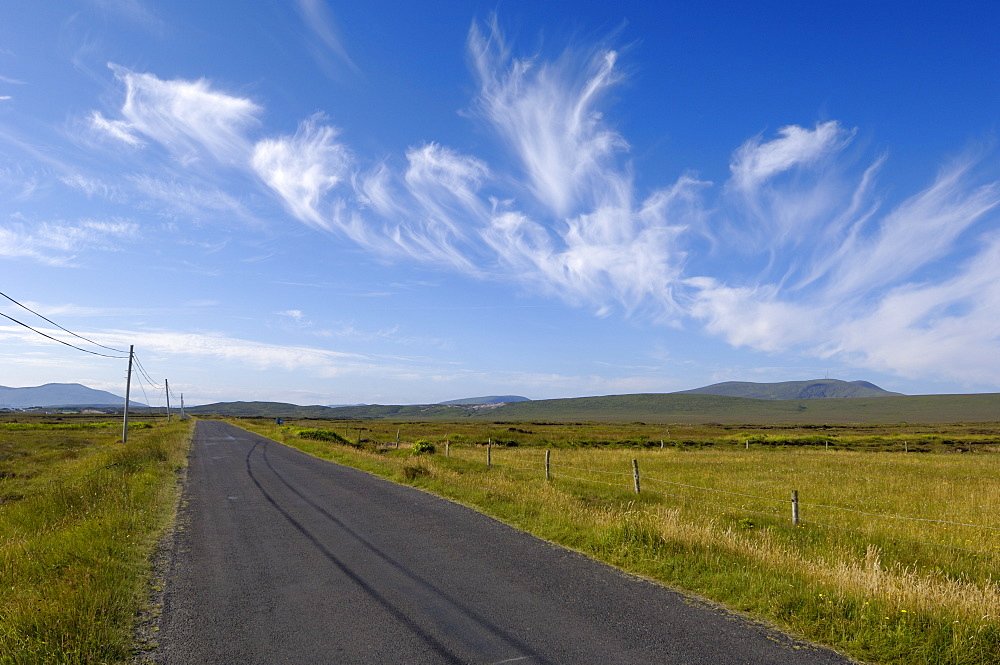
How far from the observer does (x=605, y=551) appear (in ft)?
34.8

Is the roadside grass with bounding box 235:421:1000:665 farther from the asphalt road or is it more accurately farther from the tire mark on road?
the tire mark on road

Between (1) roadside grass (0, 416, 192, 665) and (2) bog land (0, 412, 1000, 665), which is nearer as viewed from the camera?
(1) roadside grass (0, 416, 192, 665)

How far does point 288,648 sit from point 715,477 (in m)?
24.3

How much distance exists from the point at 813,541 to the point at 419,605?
410 inches

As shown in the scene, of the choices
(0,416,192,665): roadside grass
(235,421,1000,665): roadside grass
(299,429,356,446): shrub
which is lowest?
(299,429,356,446): shrub

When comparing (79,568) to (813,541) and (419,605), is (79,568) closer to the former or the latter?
(419,605)

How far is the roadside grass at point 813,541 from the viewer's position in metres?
6.73

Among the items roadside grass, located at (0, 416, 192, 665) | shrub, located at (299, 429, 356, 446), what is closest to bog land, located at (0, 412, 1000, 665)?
roadside grass, located at (0, 416, 192, 665)

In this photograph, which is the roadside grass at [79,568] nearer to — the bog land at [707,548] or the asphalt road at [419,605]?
the bog land at [707,548]

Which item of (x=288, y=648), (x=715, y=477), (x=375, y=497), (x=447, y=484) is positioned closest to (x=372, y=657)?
(x=288, y=648)

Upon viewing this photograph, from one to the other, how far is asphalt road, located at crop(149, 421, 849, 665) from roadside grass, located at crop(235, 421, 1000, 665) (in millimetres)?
762

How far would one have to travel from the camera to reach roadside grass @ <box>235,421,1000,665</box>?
673 centimetres

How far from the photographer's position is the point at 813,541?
13.2 meters

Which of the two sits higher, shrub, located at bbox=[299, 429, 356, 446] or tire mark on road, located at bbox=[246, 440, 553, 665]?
tire mark on road, located at bbox=[246, 440, 553, 665]
